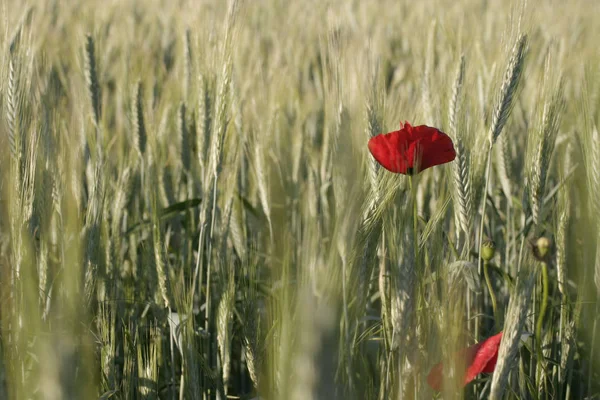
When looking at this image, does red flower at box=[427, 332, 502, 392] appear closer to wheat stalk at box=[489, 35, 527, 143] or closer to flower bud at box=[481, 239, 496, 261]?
flower bud at box=[481, 239, 496, 261]

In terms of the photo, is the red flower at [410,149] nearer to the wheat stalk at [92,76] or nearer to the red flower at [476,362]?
the red flower at [476,362]

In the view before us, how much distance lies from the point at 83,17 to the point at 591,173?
136 cm

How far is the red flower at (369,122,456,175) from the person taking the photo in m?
1.12

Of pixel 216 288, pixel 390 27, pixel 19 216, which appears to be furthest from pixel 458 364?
pixel 390 27

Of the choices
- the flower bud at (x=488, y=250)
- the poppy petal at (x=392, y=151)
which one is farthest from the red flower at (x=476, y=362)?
the poppy petal at (x=392, y=151)

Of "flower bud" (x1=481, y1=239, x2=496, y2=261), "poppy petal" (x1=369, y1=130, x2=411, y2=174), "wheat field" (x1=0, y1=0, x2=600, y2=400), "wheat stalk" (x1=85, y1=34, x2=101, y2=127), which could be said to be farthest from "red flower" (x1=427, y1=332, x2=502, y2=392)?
"wheat stalk" (x1=85, y1=34, x2=101, y2=127)

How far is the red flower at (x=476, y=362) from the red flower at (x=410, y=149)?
0.28 m

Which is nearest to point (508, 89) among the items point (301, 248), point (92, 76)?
point (301, 248)

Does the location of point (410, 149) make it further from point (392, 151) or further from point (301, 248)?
point (301, 248)

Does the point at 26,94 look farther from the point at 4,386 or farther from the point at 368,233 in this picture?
the point at 368,233

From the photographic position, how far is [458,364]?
0.95 m

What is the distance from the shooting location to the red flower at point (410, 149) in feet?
3.68

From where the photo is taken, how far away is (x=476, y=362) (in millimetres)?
1128

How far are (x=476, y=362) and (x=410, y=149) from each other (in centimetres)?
34
